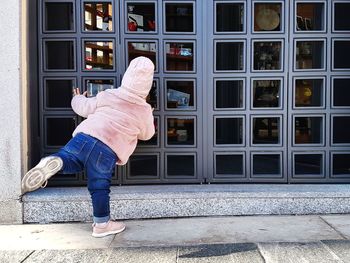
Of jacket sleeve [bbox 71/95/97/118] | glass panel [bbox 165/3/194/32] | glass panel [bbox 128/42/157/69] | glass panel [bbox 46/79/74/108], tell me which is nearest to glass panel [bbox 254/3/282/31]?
glass panel [bbox 165/3/194/32]

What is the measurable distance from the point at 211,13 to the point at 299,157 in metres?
2.12

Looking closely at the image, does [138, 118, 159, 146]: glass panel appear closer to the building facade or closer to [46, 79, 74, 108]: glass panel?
the building facade

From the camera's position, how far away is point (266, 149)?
5535mm

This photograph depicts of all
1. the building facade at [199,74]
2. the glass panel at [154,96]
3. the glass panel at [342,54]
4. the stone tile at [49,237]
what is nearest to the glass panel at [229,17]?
the building facade at [199,74]

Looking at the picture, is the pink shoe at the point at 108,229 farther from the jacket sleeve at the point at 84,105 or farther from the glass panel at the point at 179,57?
the glass panel at the point at 179,57

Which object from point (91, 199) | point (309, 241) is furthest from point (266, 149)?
point (91, 199)

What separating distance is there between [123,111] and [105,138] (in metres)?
0.33

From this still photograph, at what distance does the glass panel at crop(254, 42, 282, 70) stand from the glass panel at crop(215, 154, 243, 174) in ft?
3.75

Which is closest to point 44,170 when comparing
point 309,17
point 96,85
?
point 96,85

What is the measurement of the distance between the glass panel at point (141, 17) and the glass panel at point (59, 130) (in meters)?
1.39

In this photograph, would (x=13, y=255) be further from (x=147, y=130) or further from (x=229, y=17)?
(x=229, y=17)

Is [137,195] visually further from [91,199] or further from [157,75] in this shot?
[157,75]

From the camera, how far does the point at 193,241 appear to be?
176 inches

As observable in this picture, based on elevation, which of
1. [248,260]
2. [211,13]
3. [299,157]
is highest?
[211,13]
